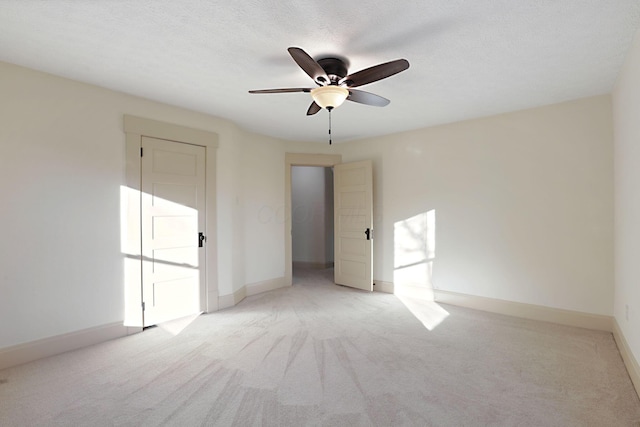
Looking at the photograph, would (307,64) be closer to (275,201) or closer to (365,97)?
(365,97)

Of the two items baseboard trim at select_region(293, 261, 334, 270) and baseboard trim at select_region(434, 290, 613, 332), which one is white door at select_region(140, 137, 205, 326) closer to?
baseboard trim at select_region(434, 290, 613, 332)

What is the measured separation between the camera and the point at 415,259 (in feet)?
15.3

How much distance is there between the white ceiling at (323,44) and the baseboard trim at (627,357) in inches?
91.7

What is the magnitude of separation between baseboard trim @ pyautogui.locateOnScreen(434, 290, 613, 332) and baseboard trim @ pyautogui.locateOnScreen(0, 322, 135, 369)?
3.90 m

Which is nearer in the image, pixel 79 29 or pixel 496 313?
pixel 79 29

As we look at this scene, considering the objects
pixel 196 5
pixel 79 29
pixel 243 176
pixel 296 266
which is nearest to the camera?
pixel 196 5

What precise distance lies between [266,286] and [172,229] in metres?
1.89

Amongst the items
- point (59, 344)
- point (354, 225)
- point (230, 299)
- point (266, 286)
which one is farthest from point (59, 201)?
point (354, 225)

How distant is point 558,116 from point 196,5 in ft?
12.4

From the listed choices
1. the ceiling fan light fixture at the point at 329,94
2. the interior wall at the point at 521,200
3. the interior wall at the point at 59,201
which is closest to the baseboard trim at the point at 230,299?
the interior wall at the point at 59,201

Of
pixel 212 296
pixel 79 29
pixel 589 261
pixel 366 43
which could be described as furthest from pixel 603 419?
pixel 79 29

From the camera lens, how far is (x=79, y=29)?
6.84ft

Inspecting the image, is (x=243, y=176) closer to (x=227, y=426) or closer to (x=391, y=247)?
(x=391, y=247)

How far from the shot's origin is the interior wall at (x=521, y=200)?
3.31 metres
